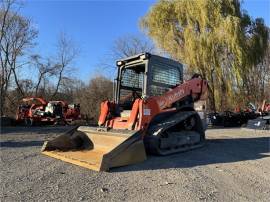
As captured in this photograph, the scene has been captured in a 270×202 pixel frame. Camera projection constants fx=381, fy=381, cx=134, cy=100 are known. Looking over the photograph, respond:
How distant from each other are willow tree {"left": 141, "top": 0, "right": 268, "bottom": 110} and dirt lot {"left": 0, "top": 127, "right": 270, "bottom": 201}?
13995mm

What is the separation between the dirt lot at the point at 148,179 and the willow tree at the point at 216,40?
45.9 ft

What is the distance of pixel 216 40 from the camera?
21.9 m

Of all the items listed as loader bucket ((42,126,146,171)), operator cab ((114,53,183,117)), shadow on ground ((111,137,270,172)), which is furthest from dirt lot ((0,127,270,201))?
operator cab ((114,53,183,117))

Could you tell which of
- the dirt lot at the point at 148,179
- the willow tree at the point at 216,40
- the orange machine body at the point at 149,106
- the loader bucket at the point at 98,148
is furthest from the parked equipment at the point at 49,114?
the dirt lot at the point at 148,179

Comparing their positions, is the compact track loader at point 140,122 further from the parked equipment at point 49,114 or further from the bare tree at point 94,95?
the bare tree at point 94,95

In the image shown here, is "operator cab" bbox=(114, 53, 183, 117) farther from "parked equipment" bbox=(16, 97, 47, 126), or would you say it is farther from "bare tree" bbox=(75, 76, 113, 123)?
"bare tree" bbox=(75, 76, 113, 123)

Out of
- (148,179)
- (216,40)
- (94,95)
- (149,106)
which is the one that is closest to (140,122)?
(149,106)

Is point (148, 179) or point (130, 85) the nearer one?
point (148, 179)

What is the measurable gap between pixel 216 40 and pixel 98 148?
50.7 feet

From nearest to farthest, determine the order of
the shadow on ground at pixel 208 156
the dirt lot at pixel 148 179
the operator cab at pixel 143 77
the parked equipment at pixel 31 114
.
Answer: the dirt lot at pixel 148 179
the shadow on ground at pixel 208 156
the operator cab at pixel 143 77
the parked equipment at pixel 31 114

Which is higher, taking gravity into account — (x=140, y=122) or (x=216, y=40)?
(x=216, y=40)

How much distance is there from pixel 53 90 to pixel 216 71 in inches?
678

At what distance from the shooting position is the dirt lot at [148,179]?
16.9 feet

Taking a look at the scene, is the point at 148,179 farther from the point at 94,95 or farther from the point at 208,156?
the point at 94,95
